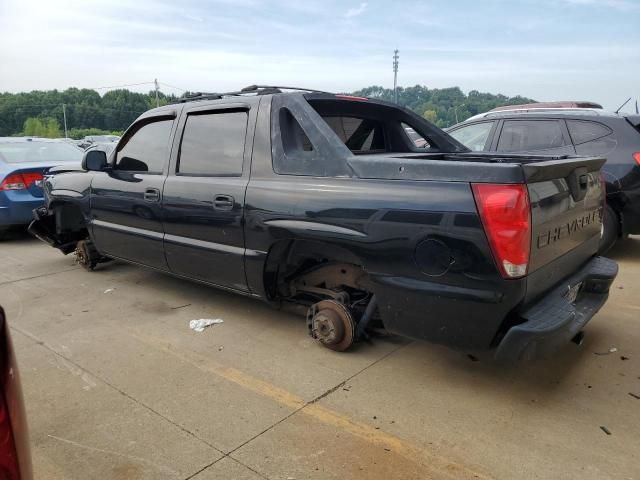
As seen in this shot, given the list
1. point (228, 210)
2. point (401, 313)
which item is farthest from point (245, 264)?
point (401, 313)

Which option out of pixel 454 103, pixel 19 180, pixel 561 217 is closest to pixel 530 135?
pixel 561 217

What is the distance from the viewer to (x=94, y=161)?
15.2 feet

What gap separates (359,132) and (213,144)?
1212mm

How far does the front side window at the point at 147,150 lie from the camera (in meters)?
4.16

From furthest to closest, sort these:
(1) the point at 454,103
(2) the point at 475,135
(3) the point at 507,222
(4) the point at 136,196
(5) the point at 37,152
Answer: (1) the point at 454,103, (5) the point at 37,152, (2) the point at 475,135, (4) the point at 136,196, (3) the point at 507,222

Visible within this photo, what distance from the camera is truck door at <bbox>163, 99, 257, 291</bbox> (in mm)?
3500

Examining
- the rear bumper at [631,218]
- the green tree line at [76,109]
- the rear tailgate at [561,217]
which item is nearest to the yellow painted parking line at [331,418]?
the rear tailgate at [561,217]

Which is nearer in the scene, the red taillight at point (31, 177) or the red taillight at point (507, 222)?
the red taillight at point (507, 222)

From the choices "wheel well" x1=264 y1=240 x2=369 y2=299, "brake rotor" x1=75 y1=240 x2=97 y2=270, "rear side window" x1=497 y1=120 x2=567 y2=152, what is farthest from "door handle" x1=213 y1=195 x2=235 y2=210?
"rear side window" x1=497 y1=120 x2=567 y2=152

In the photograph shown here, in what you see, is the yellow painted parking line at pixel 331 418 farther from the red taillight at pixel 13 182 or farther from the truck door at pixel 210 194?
the red taillight at pixel 13 182

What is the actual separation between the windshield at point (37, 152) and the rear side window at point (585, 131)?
7284 millimetres

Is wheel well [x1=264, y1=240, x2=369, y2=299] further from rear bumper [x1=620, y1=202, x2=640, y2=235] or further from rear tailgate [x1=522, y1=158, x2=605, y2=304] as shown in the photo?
rear bumper [x1=620, y1=202, x2=640, y2=235]

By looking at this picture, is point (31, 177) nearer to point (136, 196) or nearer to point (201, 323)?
point (136, 196)

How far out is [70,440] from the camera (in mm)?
2461
